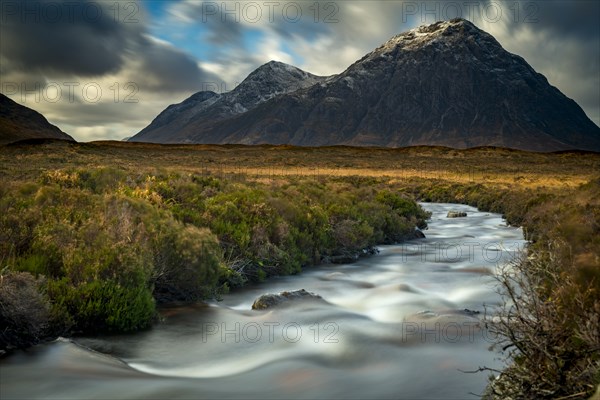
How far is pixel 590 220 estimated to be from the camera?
36.2 feet

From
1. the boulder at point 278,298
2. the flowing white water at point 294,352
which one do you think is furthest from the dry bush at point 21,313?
the boulder at point 278,298

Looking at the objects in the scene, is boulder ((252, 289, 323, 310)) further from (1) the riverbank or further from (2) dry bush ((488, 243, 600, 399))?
(2) dry bush ((488, 243, 600, 399))

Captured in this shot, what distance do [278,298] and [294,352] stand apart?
2.51 m

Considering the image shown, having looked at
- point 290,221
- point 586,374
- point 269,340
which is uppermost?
point 290,221

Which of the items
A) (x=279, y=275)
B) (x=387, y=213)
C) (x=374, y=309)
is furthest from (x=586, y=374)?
(x=387, y=213)

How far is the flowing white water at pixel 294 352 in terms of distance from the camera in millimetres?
6957

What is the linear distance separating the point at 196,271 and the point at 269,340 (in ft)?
8.77

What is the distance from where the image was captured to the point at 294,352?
8477 mm

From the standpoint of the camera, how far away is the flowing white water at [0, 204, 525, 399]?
22.8 feet

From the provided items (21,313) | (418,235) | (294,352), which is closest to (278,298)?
(294,352)

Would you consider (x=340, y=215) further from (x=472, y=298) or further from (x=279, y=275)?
(x=472, y=298)

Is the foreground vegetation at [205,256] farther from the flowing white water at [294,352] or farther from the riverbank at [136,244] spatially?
the flowing white water at [294,352]

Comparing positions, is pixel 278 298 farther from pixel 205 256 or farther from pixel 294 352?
pixel 294 352

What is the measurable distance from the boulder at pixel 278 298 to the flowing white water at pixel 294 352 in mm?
197
